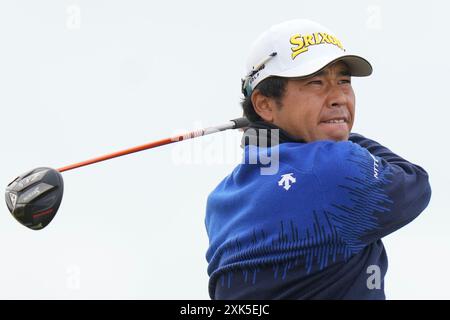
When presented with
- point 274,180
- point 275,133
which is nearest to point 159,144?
point 275,133

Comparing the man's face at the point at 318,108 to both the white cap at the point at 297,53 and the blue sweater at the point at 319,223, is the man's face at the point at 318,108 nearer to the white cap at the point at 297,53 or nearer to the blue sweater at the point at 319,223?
the white cap at the point at 297,53

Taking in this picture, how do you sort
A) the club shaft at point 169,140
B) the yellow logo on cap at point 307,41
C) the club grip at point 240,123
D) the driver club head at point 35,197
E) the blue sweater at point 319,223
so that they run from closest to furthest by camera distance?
the blue sweater at point 319,223, the driver club head at point 35,197, the yellow logo on cap at point 307,41, the club shaft at point 169,140, the club grip at point 240,123

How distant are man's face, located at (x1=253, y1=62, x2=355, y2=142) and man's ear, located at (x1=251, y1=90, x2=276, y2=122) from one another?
6 centimetres

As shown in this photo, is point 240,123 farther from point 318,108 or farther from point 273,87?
point 318,108

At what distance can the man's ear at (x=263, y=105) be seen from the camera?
140 inches

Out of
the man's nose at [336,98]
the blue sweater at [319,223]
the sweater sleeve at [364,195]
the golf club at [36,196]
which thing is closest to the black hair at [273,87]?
the man's nose at [336,98]

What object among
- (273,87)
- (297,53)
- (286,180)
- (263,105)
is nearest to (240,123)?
(263,105)

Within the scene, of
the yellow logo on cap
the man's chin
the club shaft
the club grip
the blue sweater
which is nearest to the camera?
the blue sweater

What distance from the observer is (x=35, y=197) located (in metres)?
3.21

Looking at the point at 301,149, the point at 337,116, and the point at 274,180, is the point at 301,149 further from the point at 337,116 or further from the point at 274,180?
the point at 337,116

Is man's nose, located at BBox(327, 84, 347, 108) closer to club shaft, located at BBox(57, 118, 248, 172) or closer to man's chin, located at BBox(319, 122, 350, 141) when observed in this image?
man's chin, located at BBox(319, 122, 350, 141)

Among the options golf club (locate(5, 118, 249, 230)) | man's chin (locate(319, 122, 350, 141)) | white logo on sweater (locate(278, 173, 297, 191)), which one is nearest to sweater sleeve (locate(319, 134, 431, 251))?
white logo on sweater (locate(278, 173, 297, 191))

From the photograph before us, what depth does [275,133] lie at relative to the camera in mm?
3383

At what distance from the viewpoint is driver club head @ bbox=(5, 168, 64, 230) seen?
3.20 m
